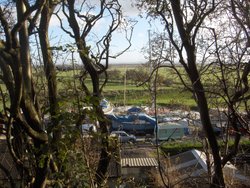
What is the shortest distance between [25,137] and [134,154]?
49.0ft

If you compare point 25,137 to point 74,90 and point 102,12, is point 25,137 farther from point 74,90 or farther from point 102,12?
point 102,12

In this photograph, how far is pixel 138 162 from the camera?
15922 millimetres

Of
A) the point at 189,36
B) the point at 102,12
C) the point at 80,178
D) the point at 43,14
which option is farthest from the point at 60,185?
the point at 102,12

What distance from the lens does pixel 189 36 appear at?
21.0ft

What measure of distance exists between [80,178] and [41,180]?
66cm

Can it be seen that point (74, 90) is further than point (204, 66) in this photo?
No

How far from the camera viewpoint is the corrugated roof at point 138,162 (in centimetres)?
1527

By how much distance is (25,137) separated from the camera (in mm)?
3408

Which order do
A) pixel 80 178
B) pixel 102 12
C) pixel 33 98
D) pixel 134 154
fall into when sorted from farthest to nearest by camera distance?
pixel 134 154, pixel 102 12, pixel 33 98, pixel 80 178

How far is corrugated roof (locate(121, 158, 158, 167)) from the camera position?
50.1ft

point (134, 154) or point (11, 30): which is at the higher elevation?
point (11, 30)

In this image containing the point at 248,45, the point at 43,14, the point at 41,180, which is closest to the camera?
the point at 41,180

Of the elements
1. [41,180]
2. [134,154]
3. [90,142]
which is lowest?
[134,154]

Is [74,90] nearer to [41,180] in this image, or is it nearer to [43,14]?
[41,180]
